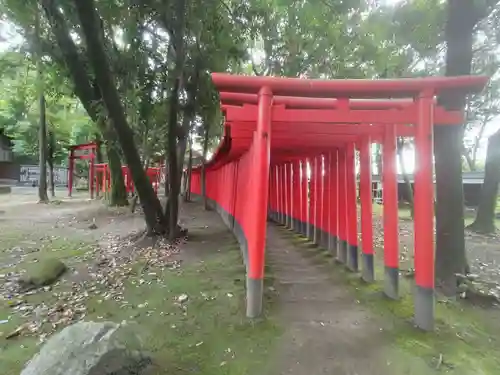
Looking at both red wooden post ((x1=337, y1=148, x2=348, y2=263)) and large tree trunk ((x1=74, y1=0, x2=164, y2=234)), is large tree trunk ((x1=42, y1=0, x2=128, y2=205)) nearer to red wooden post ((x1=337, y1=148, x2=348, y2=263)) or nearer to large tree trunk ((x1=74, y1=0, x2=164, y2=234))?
large tree trunk ((x1=74, y1=0, x2=164, y2=234))

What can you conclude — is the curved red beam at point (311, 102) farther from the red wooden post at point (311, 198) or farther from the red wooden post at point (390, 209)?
the red wooden post at point (311, 198)

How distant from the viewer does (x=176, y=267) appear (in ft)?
22.2

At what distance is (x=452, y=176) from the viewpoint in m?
5.24

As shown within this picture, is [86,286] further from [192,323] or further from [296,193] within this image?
[296,193]

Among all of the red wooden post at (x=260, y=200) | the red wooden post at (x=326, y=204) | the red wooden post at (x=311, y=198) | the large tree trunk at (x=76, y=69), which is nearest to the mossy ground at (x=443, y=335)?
the red wooden post at (x=260, y=200)

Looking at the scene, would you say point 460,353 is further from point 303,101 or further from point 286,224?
point 286,224

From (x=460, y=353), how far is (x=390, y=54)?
7.25 metres

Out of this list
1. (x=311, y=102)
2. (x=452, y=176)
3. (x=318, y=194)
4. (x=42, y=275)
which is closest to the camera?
(x=311, y=102)

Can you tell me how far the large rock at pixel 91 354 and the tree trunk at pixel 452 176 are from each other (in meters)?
4.15

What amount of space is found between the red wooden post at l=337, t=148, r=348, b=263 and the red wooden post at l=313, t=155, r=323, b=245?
3.68 ft

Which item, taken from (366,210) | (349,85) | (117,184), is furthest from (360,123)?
(117,184)

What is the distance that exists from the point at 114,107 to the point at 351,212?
4.71m

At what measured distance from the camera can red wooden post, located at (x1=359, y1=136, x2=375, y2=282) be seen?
5.55 metres

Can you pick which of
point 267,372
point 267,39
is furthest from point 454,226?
point 267,39
